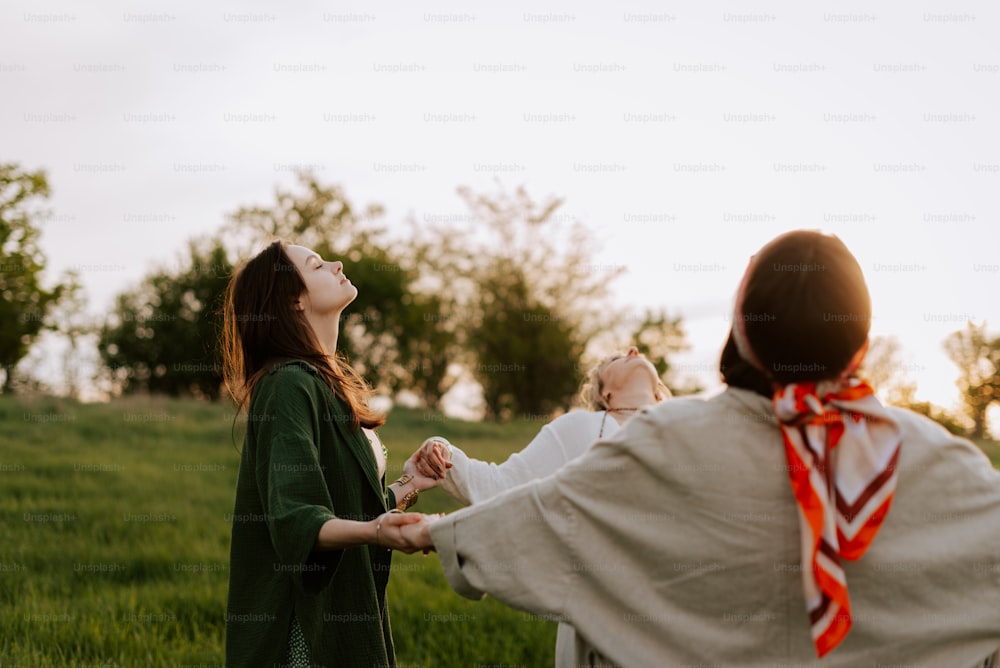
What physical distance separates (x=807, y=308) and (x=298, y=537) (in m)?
1.54

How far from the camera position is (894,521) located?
231cm

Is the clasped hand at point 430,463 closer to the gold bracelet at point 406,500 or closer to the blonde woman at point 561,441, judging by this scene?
the blonde woman at point 561,441

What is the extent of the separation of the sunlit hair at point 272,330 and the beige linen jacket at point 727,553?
0.99 m

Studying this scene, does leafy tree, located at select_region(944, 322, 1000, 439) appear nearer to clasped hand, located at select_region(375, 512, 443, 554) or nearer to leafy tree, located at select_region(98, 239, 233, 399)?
clasped hand, located at select_region(375, 512, 443, 554)

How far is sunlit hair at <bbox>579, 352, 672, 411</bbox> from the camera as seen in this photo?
446cm

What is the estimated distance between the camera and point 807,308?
2.23m

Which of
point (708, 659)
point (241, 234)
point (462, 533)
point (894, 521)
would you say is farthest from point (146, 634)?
point (241, 234)

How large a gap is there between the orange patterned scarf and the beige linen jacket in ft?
0.24

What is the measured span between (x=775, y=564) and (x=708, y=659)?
1.02 feet

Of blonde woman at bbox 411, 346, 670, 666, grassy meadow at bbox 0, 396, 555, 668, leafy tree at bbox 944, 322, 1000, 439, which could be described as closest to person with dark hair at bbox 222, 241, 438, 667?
blonde woman at bbox 411, 346, 670, 666

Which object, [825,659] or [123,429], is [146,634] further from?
[123,429]

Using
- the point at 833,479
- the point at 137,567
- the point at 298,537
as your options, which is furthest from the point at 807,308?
the point at 137,567

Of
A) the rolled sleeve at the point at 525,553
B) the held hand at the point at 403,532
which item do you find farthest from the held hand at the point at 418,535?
the rolled sleeve at the point at 525,553

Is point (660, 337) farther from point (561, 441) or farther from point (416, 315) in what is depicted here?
point (561, 441)
